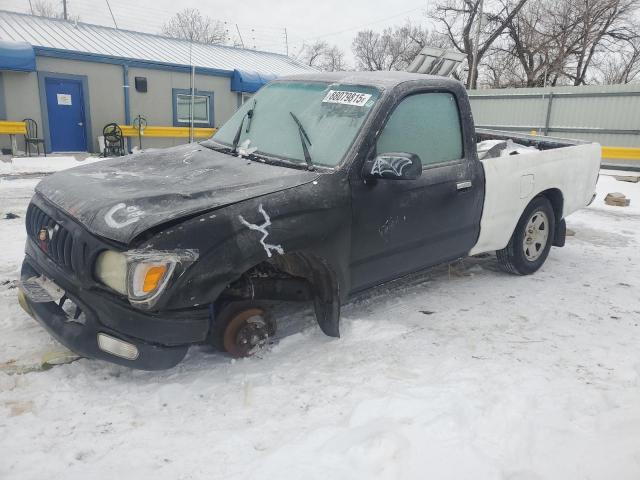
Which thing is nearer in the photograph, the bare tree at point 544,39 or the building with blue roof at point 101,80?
the building with blue roof at point 101,80

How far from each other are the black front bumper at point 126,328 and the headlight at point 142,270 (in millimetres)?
114

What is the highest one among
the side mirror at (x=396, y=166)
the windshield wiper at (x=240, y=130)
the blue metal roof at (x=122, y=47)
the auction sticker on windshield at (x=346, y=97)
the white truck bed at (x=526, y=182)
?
the blue metal roof at (x=122, y=47)

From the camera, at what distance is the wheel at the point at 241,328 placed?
10.2 feet

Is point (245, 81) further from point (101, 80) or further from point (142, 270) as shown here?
point (142, 270)

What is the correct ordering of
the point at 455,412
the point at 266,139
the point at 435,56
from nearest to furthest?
the point at 455,412
the point at 266,139
the point at 435,56

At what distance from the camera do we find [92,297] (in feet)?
8.68

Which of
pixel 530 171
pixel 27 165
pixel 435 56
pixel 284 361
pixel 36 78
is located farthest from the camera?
pixel 36 78

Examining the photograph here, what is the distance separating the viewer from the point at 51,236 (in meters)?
2.90

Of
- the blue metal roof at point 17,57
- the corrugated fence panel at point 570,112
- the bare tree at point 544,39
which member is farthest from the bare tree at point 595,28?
the blue metal roof at point 17,57

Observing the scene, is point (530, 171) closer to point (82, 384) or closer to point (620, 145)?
point (82, 384)

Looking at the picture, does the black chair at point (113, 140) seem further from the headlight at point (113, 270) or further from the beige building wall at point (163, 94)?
the headlight at point (113, 270)

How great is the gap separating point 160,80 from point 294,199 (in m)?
16.3

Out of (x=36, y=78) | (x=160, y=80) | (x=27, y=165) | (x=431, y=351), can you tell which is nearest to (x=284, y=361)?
(x=431, y=351)

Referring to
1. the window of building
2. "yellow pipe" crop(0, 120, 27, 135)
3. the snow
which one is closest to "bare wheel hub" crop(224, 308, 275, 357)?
the snow
